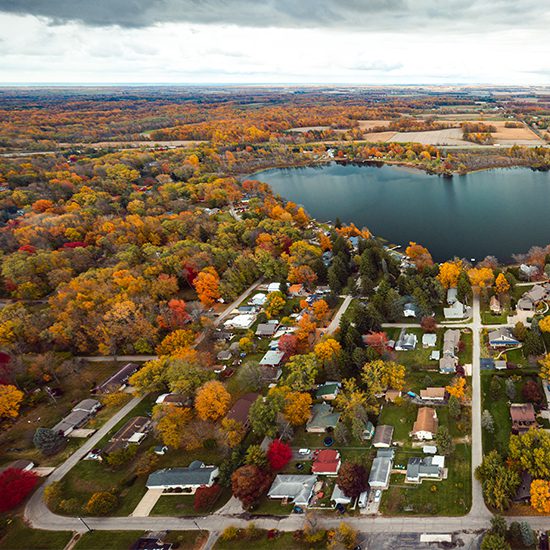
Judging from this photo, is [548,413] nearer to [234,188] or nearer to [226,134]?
[234,188]

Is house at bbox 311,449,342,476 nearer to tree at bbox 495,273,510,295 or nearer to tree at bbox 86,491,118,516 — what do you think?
tree at bbox 86,491,118,516

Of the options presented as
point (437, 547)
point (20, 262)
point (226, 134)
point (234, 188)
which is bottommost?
point (437, 547)

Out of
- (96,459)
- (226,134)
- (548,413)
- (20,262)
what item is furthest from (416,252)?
(226,134)

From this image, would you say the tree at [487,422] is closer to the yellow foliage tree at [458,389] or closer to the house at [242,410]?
the yellow foliage tree at [458,389]

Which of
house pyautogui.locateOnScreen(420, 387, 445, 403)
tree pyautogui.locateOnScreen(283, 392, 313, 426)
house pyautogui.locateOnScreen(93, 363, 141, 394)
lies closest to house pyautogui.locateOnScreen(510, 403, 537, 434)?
house pyautogui.locateOnScreen(420, 387, 445, 403)

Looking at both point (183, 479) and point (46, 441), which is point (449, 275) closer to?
point (183, 479)

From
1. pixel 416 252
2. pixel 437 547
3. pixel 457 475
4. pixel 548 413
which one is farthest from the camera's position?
pixel 416 252
